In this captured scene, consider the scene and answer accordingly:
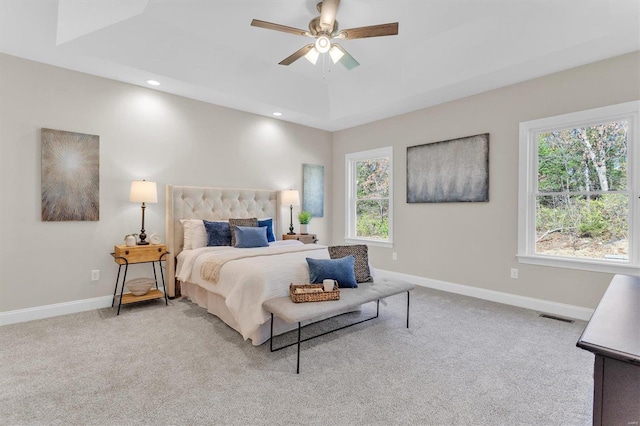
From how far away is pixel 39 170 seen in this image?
3.26m

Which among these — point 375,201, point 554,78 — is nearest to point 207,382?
point 375,201

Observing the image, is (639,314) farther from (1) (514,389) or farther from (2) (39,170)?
(2) (39,170)

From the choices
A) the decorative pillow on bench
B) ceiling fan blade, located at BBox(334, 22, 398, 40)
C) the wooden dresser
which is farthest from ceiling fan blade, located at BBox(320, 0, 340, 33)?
the wooden dresser

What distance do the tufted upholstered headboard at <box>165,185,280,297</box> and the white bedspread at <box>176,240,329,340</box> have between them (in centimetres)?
86

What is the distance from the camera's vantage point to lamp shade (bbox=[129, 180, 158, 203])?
3574 millimetres

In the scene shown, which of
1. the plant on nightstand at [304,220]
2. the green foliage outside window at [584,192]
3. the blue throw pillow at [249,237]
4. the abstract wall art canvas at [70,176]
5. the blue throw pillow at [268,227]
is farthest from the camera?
the plant on nightstand at [304,220]

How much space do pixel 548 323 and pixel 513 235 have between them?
1070 mm

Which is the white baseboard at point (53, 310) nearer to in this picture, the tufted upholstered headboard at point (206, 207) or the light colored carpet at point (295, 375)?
the light colored carpet at point (295, 375)

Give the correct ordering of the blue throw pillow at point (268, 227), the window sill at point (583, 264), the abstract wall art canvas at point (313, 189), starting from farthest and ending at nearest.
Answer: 1. the abstract wall art canvas at point (313, 189)
2. the blue throw pillow at point (268, 227)
3. the window sill at point (583, 264)

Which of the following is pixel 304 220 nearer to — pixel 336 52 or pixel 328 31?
pixel 336 52

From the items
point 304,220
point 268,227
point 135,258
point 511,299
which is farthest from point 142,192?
point 511,299

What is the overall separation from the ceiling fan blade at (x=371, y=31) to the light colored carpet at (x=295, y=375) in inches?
106

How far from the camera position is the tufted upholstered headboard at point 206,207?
4.01m

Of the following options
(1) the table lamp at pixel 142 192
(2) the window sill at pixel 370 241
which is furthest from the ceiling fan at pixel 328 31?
(2) the window sill at pixel 370 241
